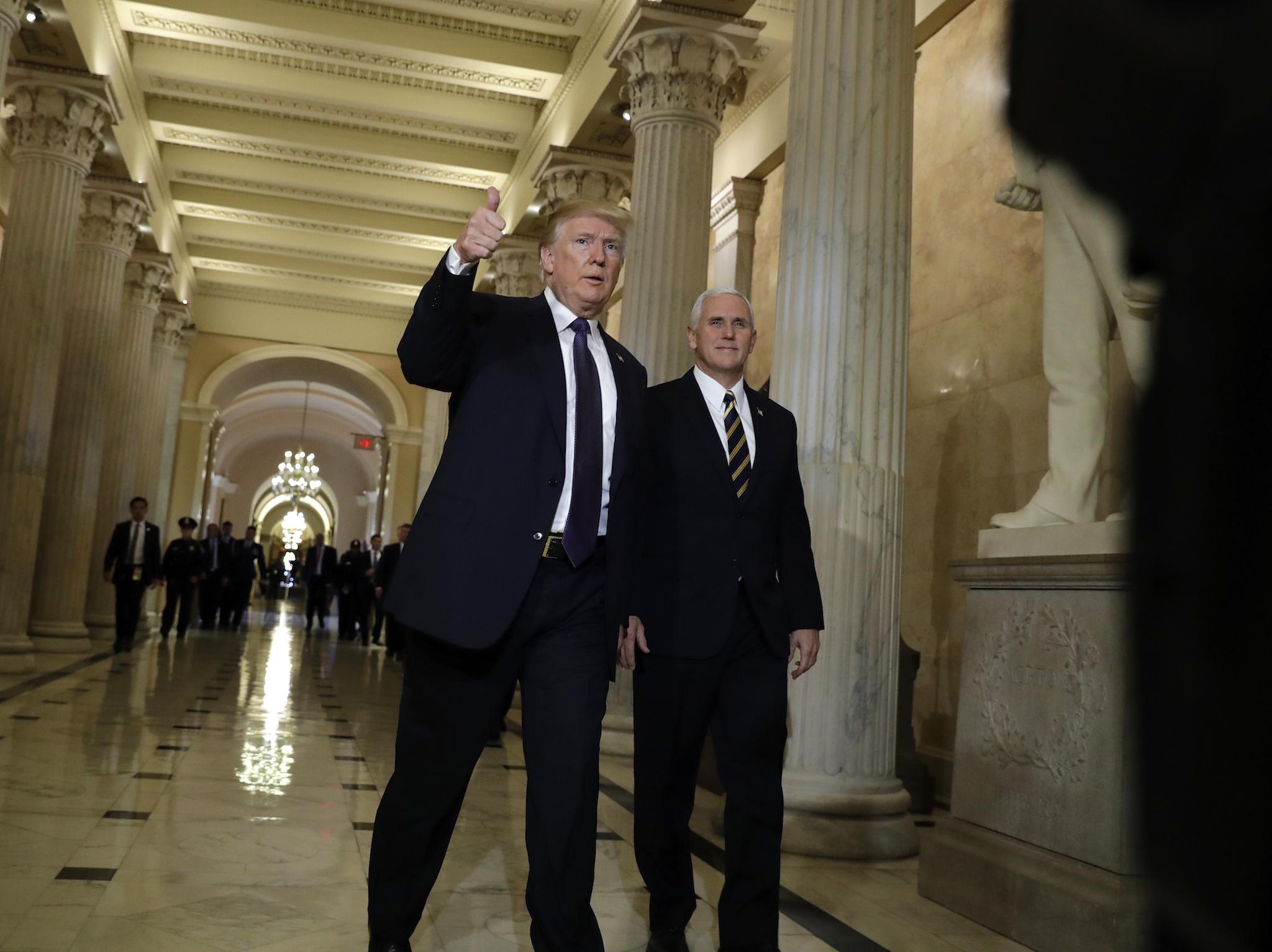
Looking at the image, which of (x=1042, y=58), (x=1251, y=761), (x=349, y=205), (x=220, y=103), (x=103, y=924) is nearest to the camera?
(x=1251, y=761)

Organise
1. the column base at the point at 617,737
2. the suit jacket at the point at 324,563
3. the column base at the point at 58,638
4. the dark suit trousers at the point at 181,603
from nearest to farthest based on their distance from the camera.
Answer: the column base at the point at 617,737
the column base at the point at 58,638
the dark suit trousers at the point at 181,603
the suit jacket at the point at 324,563

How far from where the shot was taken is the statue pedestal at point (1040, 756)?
3303mm

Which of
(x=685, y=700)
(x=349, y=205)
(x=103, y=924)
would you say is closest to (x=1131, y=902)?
(x=685, y=700)

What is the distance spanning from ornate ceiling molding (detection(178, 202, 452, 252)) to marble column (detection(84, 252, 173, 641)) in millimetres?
1309

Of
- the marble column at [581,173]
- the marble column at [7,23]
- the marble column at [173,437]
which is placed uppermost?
the marble column at [581,173]

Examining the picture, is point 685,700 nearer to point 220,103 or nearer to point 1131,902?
point 1131,902

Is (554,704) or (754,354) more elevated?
(754,354)

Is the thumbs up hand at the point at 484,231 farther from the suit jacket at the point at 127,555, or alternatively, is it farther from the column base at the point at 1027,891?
the suit jacket at the point at 127,555

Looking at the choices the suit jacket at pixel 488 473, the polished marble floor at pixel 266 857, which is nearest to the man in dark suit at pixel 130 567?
the polished marble floor at pixel 266 857

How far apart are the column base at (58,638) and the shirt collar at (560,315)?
1203cm

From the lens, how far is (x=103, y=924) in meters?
3.09

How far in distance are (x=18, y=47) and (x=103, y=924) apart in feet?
38.9

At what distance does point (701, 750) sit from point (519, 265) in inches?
540

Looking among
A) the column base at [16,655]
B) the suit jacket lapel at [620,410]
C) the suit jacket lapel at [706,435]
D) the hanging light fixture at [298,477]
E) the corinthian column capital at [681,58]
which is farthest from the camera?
the hanging light fixture at [298,477]
